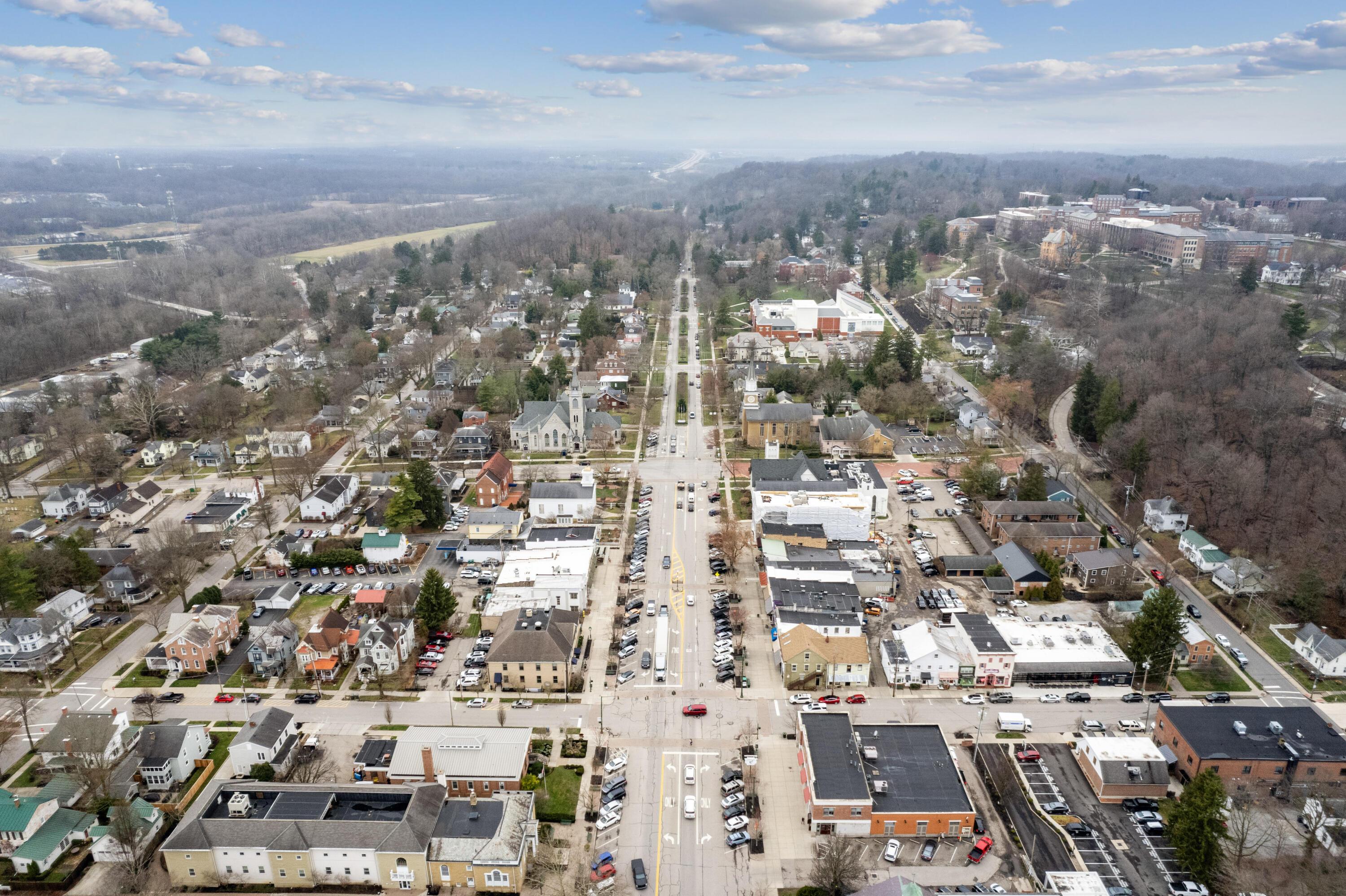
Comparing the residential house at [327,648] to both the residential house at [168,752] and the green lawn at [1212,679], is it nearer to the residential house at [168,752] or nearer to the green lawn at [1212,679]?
the residential house at [168,752]

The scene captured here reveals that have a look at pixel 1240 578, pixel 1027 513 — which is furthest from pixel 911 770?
pixel 1240 578

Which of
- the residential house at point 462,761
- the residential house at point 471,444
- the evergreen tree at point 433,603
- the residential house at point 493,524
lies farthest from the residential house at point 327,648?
the residential house at point 471,444

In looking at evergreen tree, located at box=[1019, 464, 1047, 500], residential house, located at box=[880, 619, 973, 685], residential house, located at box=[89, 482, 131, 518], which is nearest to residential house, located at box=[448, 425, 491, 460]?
residential house, located at box=[89, 482, 131, 518]

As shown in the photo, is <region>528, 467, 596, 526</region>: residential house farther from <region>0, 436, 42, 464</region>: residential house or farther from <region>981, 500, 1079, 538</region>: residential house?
<region>0, 436, 42, 464</region>: residential house

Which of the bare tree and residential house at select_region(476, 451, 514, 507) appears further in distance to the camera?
residential house at select_region(476, 451, 514, 507)

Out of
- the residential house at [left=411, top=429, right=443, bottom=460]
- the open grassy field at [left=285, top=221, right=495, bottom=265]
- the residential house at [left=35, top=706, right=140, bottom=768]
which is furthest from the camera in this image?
the open grassy field at [left=285, top=221, right=495, bottom=265]

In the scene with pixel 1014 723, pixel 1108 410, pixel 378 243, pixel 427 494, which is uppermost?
pixel 378 243

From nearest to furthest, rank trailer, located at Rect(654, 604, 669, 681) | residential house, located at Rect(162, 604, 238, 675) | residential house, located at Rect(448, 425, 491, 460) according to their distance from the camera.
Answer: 1. trailer, located at Rect(654, 604, 669, 681)
2. residential house, located at Rect(162, 604, 238, 675)
3. residential house, located at Rect(448, 425, 491, 460)

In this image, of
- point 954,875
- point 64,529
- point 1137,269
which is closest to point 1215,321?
point 1137,269

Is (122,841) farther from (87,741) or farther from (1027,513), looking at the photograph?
(1027,513)
